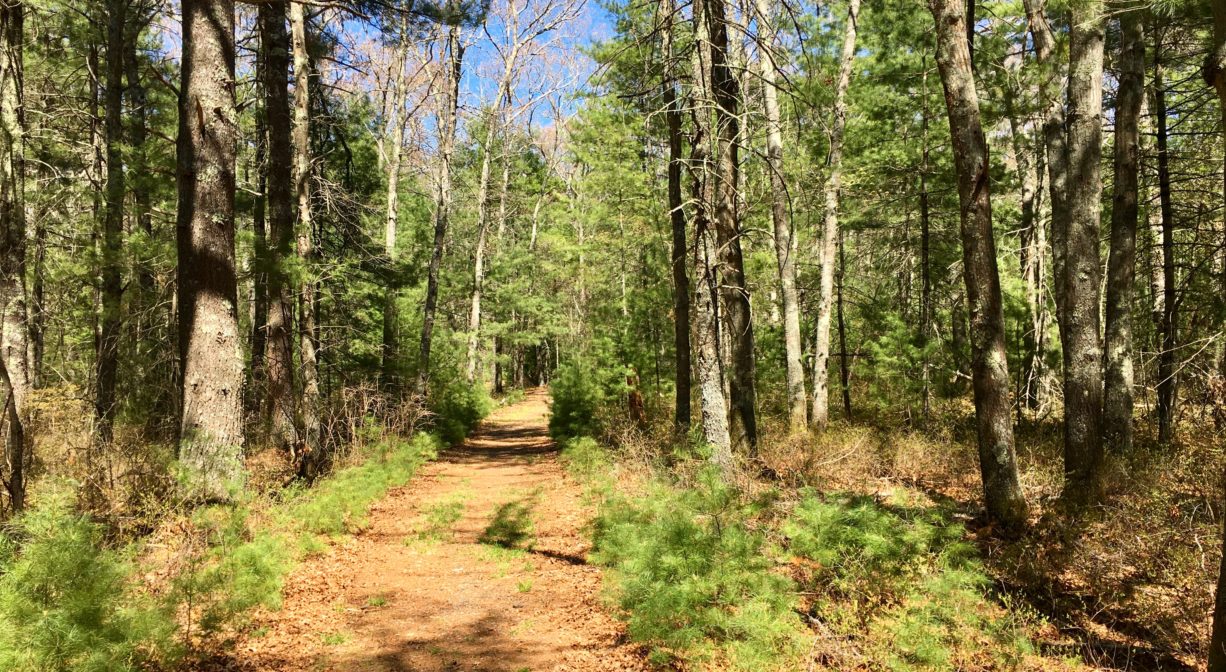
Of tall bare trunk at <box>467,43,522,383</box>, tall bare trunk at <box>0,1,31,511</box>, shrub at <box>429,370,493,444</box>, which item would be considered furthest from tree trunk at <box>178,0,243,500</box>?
tall bare trunk at <box>467,43,522,383</box>

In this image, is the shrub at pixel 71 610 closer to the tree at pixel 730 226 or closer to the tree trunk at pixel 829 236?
the tree at pixel 730 226

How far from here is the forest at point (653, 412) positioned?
4559 millimetres

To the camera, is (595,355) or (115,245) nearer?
(115,245)

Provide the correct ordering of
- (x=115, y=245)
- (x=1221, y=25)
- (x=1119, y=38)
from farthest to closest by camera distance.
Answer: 1. (x=115, y=245)
2. (x=1119, y=38)
3. (x=1221, y=25)

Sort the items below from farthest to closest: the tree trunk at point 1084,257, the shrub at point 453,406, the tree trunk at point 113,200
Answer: the shrub at point 453,406 → the tree trunk at point 113,200 → the tree trunk at point 1084,257

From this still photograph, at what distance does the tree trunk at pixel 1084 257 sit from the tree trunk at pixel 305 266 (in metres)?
9.73

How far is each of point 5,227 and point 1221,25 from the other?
11.5m

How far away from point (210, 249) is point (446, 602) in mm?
4193

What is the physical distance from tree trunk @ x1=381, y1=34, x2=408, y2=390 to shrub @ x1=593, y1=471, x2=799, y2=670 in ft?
30.3

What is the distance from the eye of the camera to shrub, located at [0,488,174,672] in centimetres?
327

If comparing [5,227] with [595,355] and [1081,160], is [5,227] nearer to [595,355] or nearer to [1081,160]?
[595,355]

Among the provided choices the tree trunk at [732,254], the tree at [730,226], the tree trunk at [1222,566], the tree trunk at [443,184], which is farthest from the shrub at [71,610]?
the tree trunk at [443,184]

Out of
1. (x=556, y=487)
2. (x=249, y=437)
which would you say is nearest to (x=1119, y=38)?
(x=556, y=487)

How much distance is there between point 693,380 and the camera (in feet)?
59.8
